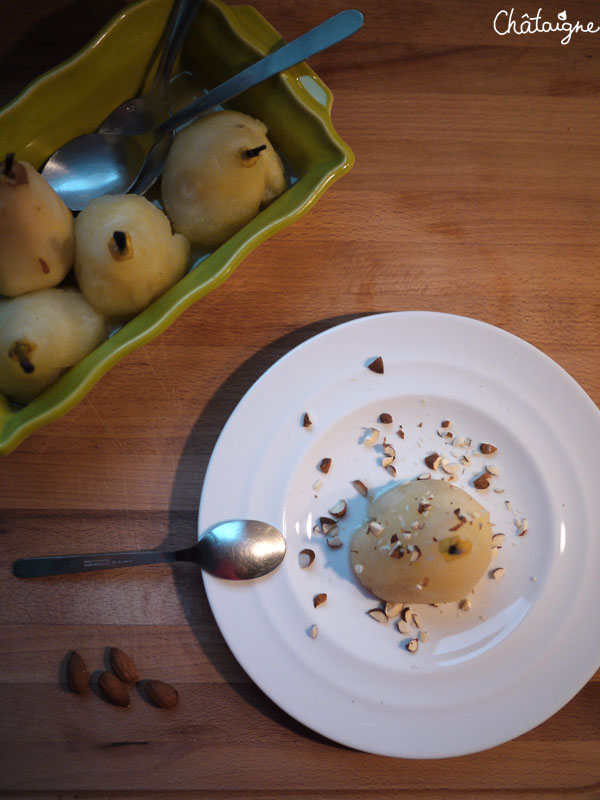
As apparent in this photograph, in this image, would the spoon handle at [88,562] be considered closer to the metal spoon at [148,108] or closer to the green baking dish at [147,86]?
the green baking dish at [147,86]

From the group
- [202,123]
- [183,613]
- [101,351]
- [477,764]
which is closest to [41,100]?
[202,123]

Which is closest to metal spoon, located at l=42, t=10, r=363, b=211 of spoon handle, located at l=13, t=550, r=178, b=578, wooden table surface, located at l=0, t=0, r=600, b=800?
wooden table surface, located at l=0, t=0, r=600, b=800

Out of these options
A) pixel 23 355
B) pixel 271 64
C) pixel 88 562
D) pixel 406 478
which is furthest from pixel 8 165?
pixel 406 478

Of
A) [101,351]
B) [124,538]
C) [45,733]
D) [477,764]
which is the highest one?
[101,351]

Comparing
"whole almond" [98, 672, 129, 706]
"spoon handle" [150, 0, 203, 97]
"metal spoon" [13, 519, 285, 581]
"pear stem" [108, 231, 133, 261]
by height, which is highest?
"spoon handle" [150, 0, 203, 97]

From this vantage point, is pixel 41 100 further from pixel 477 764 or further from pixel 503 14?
pixel 477 764

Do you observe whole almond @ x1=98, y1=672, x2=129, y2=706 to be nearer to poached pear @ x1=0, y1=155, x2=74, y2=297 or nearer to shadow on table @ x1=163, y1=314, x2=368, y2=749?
shadow on table @ x1=163, y1=314, x2=368, y2=749
